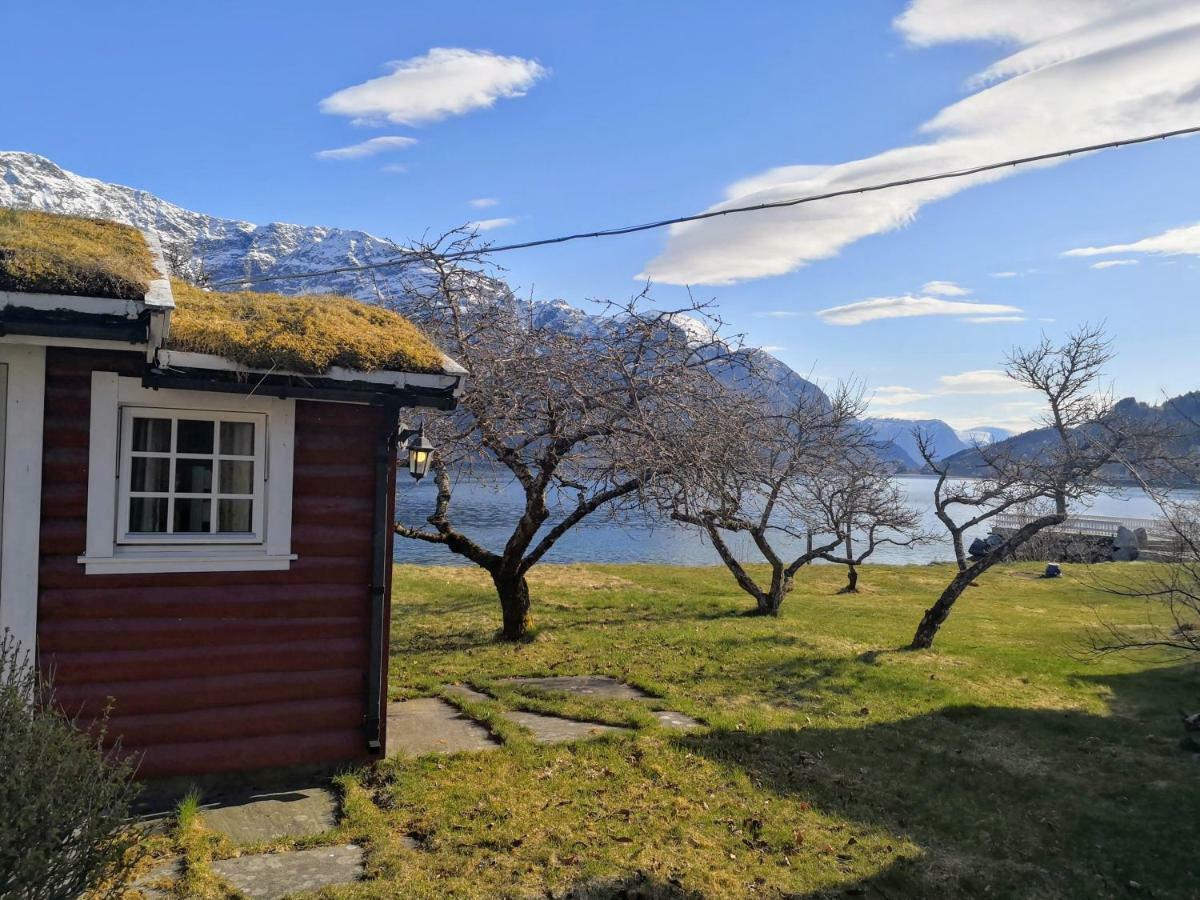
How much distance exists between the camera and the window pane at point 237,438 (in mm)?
6570

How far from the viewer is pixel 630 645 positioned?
13336mm

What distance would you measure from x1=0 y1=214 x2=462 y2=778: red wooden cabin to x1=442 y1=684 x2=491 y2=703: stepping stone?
8.50ft

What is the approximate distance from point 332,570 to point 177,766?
184 cm

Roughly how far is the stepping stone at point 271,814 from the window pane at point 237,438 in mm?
2671

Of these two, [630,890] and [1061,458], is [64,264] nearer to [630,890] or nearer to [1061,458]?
[630,890]

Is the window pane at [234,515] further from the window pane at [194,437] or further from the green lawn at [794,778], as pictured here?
the green lawn at [794,778]

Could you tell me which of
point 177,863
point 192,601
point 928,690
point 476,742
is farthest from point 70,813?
point 928,690

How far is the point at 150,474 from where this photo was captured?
249 inches

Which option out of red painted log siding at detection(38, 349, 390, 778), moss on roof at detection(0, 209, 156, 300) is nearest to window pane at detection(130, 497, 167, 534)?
red painted log siding at detection(38, 349, 390, 778)

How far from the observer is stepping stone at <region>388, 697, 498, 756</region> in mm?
7662

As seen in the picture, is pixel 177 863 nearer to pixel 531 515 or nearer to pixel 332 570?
pixel 332 570

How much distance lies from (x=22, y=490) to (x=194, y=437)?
1.17 metres

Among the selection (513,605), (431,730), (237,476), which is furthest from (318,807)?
(513,605)

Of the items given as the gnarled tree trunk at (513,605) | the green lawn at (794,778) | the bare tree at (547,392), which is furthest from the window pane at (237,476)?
the gnarled tree trunk at (513,605)
